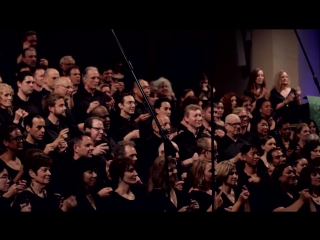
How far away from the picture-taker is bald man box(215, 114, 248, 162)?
6.71 m

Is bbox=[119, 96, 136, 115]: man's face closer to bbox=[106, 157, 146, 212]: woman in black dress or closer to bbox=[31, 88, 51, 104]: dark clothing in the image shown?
bbox=[106, 157, 146, 212]: woman in black dress

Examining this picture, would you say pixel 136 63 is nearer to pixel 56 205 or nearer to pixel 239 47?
pixel 239 47

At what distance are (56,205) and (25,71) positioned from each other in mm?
979

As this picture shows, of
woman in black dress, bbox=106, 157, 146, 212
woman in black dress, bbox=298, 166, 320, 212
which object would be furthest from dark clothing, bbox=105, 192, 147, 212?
woman in black dress, bbox=298, 166, 320, 212

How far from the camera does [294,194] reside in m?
6.57

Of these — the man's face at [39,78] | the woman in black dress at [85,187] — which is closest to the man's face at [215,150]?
the woman in black dress at [85,187]

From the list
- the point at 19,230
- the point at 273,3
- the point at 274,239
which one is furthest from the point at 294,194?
the point at 19,230

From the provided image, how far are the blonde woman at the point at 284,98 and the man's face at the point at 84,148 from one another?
154cm

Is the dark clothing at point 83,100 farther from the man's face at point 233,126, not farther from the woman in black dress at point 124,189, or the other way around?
the man's face at point 233,126

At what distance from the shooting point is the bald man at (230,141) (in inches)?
264

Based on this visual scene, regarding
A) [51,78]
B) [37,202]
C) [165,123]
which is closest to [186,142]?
[165,123]

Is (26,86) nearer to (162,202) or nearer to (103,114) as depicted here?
(103,114)

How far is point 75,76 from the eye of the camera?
263 inches

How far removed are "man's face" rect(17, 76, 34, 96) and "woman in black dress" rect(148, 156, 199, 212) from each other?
1.01 metres
